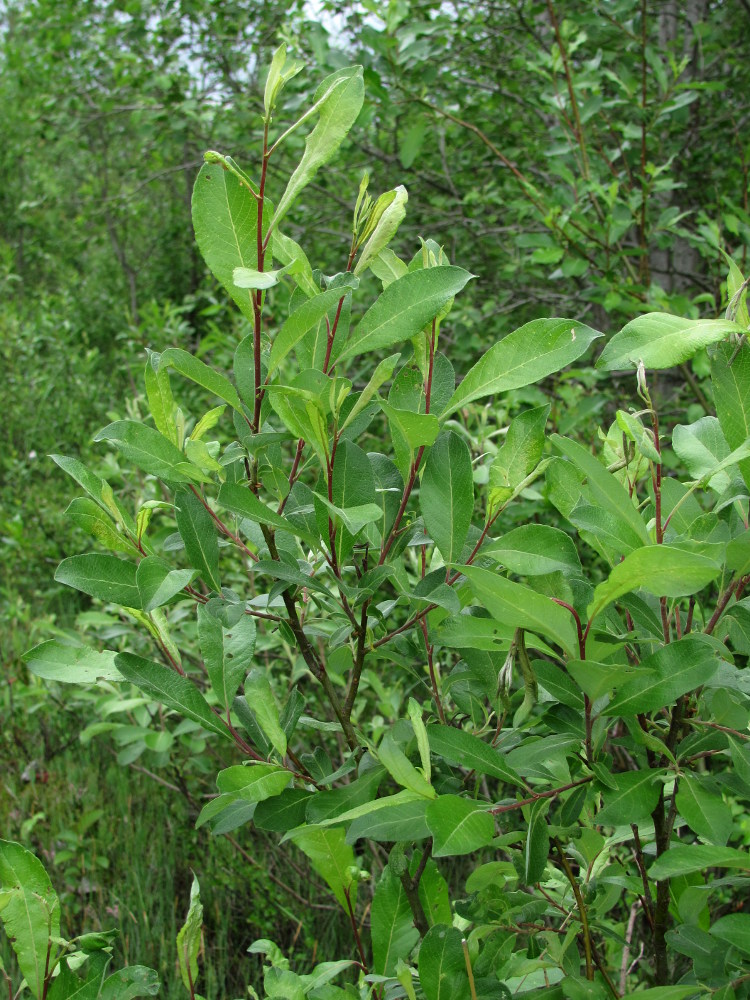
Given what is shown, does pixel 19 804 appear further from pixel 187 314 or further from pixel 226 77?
pixel 187 314

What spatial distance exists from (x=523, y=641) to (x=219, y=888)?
1926 millimetres

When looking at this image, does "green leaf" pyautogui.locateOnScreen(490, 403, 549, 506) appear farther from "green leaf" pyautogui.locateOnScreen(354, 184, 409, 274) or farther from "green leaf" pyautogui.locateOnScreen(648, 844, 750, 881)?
"green leaf" pyautogui.locateOnScreen(648, 844, 750, 881)

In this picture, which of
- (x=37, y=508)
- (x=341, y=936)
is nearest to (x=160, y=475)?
(x=341, y=936)

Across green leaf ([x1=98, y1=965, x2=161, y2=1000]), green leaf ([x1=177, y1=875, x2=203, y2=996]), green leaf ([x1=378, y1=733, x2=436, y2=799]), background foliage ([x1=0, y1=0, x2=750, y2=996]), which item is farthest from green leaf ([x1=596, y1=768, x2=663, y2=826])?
background foliage ([x1=0, y1=0, x2=750, y2=996])

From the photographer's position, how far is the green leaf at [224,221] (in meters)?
0.76

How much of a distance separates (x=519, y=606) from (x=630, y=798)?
0.73 feet

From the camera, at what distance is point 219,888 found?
7.61 feet

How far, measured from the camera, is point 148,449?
30.2 inches

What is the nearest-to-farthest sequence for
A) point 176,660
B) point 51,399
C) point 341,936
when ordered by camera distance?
1. point 176,660
2. point 341,936
3. point 51,399

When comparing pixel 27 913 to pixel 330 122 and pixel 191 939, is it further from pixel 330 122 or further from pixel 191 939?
pixel 330 122

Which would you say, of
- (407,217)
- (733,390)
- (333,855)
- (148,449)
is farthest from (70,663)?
(407,217)

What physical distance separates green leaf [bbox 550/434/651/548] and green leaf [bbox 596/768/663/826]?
21 cm

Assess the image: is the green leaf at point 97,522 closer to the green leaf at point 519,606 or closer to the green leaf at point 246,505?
Answer: the green leaf at point 246,505

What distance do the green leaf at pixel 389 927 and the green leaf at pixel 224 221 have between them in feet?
1.87
